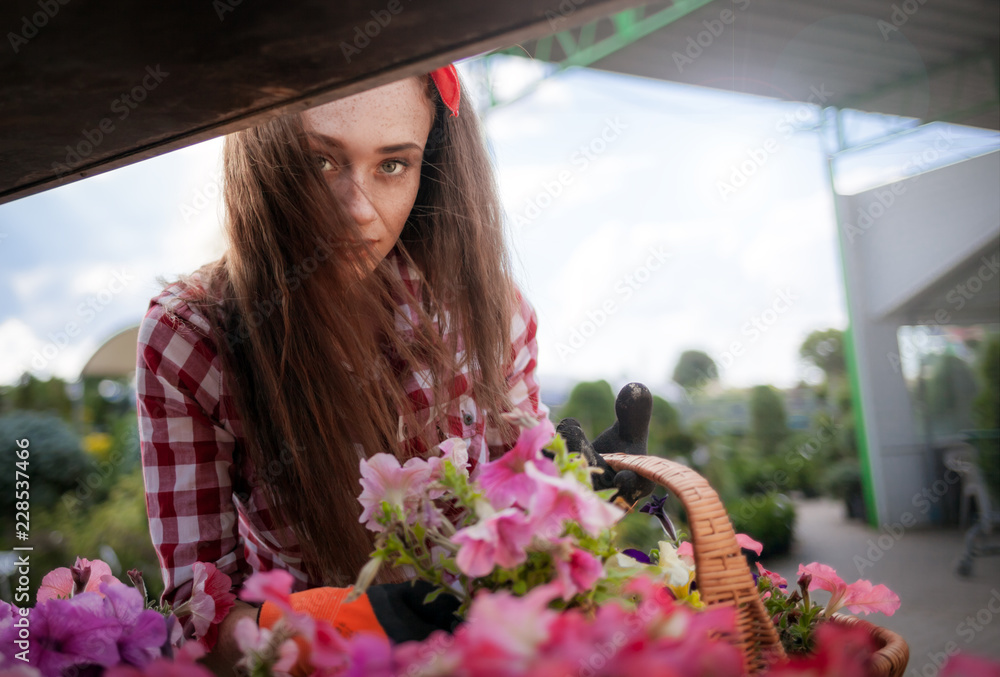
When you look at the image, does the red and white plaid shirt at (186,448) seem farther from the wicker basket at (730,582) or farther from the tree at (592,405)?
the tree at (592,405)

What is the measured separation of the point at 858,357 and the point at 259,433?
6.25 meters

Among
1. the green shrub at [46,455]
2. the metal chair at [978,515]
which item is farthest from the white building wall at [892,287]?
the green shrub at [46,455]

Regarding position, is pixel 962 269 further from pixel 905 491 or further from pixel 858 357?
pixel 905 491

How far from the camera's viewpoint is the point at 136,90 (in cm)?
55

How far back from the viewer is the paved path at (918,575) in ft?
12.2

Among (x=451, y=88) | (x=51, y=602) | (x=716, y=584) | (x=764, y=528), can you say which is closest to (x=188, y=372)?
(x=51, y=602)

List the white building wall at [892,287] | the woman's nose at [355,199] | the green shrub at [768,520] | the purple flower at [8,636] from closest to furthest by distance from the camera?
the purple flower at [8,636]
the woman's nose at [355,199]
the green shrub at [768,520]
the white building wall at [892,287]

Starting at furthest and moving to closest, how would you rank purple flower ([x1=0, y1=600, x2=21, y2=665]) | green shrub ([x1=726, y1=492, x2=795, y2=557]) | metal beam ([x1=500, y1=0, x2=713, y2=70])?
green shrub ([x1=726, y1=492, x2=795, y2=557]) → metal beam ([x1=500, y1=0, x2=713, y2=70]) → purple flower ([x1=0, y1=600, x2=21, y2=665])

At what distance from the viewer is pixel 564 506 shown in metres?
0.46

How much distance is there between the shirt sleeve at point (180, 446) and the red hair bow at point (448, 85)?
1.73ft

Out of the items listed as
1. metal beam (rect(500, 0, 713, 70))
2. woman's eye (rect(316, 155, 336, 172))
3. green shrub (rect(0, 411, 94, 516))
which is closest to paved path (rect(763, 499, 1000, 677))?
woman's eye (rect(316, 155, 336, 172))

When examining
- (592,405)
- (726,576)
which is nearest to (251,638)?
(726,576)

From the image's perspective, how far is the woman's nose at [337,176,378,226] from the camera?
93 cm

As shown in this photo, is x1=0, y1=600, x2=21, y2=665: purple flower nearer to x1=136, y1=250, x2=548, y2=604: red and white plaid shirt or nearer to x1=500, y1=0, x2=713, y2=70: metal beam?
x1=136, y1=250, x2=548, y2=604: red and white plaid shirt
